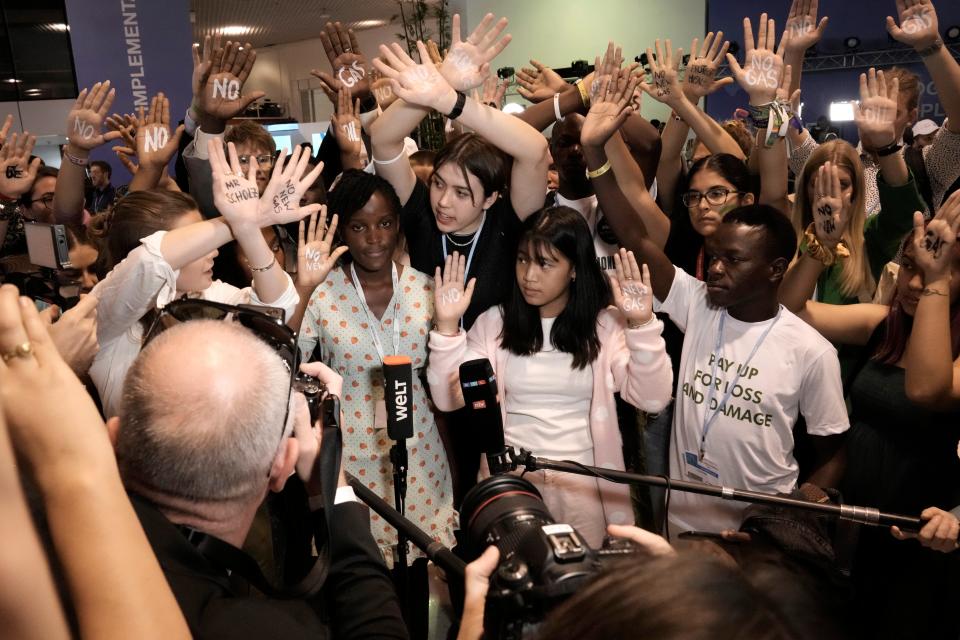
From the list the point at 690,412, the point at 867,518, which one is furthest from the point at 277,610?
the point at 690,412

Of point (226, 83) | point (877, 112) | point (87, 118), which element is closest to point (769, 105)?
point (877, 112)

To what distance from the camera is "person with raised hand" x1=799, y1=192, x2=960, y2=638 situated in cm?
169

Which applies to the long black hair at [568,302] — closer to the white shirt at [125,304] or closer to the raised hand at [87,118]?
the white shirt at [125,304]

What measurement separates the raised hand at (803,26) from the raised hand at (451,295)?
67.4 inches

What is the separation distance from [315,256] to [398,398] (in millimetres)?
648

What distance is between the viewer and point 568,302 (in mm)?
2074

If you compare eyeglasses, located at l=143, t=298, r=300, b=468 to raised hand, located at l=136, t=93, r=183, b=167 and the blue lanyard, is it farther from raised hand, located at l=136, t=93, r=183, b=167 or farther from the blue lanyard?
raised hand, located at l=136, t=93, r=183, b=167

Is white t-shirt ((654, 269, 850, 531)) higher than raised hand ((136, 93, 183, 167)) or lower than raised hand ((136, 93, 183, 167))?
lower

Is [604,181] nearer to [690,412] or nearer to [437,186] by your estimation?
[437,186]

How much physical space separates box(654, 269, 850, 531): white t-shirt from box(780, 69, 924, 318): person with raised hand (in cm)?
29

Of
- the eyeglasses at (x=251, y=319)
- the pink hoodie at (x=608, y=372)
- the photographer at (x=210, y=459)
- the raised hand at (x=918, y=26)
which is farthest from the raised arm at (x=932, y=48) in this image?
the photographer at (x=210, y=459)

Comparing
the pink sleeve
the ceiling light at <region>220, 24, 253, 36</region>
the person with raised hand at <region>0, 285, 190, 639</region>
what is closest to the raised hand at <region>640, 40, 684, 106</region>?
the pink sleeve

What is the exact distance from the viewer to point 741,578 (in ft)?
1.87

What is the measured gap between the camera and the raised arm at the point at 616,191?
2.14m
